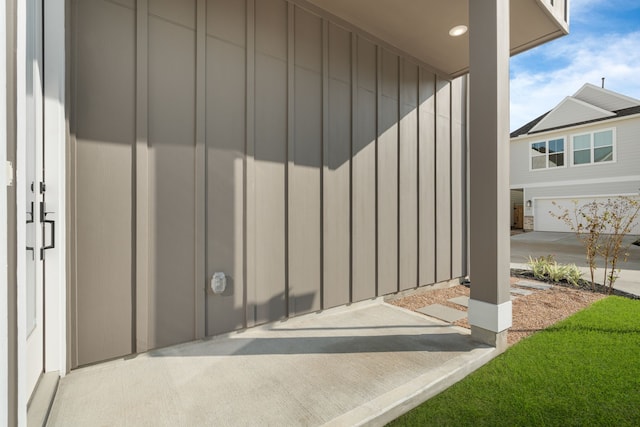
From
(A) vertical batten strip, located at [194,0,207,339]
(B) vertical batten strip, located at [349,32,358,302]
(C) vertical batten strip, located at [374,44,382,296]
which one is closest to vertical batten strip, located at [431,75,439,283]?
(C) vertical batten strip, located at [374,44,382,296]

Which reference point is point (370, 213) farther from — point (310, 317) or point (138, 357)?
point (138, 357)

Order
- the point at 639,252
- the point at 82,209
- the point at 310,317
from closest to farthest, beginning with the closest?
1. the point at 82,209
2. the point at 310,317
3. the point at 639,252

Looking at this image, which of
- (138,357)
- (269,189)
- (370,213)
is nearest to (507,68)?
(370,213)

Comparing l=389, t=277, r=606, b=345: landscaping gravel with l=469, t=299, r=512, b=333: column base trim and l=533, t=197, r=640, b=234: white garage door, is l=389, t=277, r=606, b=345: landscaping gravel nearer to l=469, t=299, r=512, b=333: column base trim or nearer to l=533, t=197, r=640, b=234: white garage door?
l=469, t=299, r=512, b=333: column base trim

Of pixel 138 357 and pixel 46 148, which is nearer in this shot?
pixel 46 148

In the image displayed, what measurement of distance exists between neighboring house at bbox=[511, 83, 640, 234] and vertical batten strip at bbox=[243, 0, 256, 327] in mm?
12893

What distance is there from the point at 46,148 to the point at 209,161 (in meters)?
1.12

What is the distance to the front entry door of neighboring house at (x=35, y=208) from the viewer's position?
173 cm

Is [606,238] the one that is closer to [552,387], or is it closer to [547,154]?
[547,154]

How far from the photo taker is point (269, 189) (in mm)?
3096

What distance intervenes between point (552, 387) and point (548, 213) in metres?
15.5

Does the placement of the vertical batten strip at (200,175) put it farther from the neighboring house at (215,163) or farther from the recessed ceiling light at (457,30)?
the recessed ceiling light at (457,30)

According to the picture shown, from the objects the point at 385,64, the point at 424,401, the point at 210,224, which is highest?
the point at 385,64
